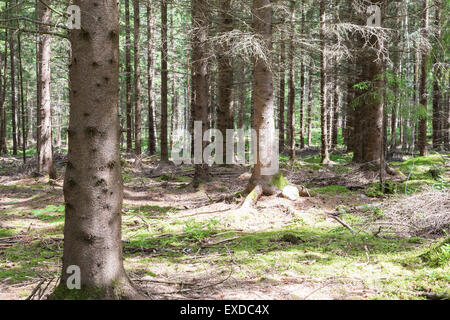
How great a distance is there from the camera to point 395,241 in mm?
5469

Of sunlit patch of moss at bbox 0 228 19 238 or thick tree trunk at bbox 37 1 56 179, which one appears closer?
sunlit patch of moss at bbox 0 228 19 238

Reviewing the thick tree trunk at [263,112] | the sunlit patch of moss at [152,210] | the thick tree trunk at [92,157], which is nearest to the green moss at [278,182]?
the thick tree trunk at [263,112]

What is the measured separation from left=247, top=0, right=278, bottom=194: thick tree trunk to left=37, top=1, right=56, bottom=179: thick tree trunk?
7.53 meters

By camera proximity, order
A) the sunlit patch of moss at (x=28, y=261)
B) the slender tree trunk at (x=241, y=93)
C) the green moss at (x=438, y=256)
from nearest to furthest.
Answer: the green moss at (x=438, y=256) < the sunlit patch of moss at (x=28, y=261) < the slender tree trunk at (x=241, y=93)

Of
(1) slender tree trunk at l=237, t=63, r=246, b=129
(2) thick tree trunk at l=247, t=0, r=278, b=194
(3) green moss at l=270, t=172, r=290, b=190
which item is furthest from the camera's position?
(1) slender tree trunk at l=237, t=63, r=246, b=129

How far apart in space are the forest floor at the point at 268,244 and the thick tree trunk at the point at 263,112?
542 mm

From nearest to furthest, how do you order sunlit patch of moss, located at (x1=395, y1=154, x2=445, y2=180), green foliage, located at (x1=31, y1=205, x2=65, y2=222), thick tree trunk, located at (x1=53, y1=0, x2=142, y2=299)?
thick tree trunk, located at (x1=53, y1=0, x2=142, y2=299) < green foliage, located at (x1=31, y1=205, x2=65, y2=222) < sunlit patch of moss, located at (x1=395, y1=154, x2=445, y2=180)

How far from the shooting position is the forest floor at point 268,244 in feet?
12.9

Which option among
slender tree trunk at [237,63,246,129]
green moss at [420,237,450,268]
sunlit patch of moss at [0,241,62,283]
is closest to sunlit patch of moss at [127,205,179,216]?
sunlit patch of moss at [0,241,62,283]

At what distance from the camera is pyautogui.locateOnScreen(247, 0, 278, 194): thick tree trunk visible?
8.61m

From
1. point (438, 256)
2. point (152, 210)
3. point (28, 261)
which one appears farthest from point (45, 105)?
point (438, 256)

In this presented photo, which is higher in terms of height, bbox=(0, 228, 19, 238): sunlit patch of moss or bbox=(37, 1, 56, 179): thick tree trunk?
bbox=(37, 1, 56, 179): thick tree trunk

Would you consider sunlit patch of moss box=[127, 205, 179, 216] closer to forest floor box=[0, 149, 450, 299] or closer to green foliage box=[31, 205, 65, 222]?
forest floor box=[0, 149, 450, 299]

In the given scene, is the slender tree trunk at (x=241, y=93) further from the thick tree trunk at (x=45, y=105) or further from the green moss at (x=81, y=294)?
the green moss at (x=81, y=294)
